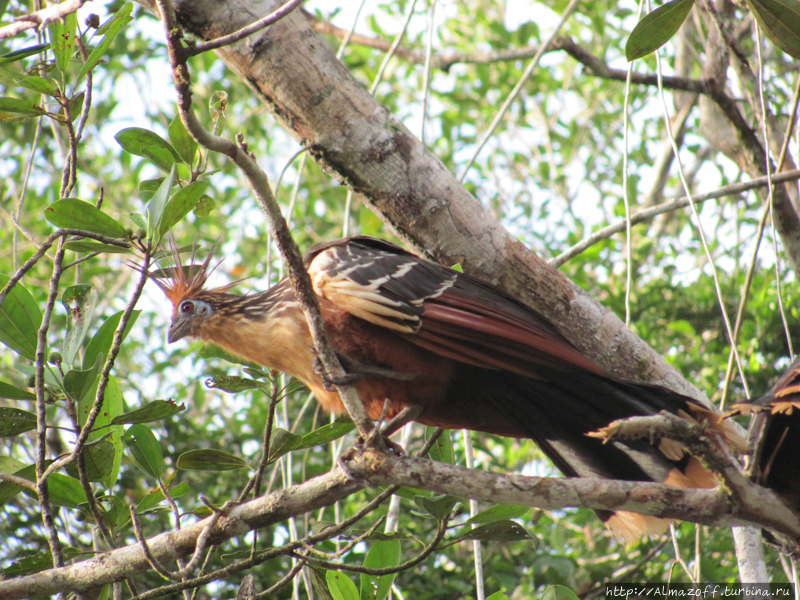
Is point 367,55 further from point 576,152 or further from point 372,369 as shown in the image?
point 372,369

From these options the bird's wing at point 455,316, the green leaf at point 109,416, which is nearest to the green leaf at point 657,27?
the bird's wing at point 455,316

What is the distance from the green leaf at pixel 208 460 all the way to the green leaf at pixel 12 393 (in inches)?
20.1

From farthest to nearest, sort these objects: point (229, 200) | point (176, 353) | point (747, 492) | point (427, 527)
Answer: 1. point (229, 200)
2. point (176, 353)
3. point (427, 527)
4. point (747, 492)

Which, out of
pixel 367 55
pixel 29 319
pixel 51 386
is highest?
pixel 367 55

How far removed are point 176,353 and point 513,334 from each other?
327 cm

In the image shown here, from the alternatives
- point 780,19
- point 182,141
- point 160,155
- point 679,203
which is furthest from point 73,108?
point 679,203

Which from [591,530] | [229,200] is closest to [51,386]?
[591,530]

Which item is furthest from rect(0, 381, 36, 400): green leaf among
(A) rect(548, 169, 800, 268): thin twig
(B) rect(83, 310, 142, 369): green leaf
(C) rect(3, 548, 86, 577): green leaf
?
(A) rect(548, 169, 800, 268): thin twig

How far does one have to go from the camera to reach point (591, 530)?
434cm

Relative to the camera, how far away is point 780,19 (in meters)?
2.04

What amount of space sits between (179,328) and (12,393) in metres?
0.89

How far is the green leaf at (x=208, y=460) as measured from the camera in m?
2.39

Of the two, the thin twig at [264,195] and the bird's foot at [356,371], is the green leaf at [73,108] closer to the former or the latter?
the thin twig at [264,195]

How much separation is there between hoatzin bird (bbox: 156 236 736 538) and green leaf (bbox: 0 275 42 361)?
0.78 metres
